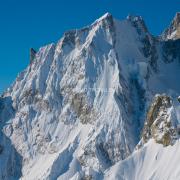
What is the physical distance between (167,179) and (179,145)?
11156mm

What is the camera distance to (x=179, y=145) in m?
200

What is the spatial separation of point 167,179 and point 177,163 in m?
5.60

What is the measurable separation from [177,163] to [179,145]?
5.86 metres

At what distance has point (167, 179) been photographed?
641 feet

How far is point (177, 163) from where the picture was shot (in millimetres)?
196625
